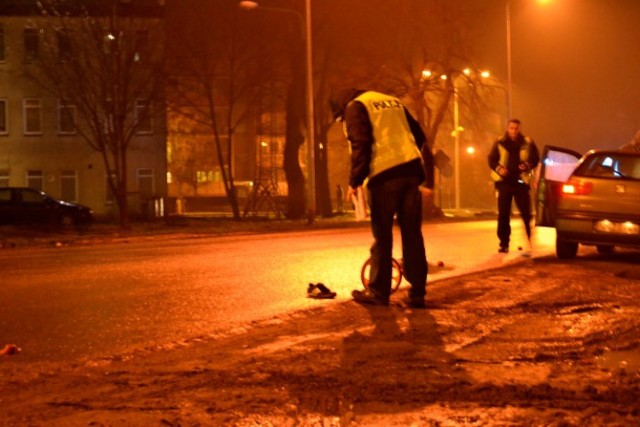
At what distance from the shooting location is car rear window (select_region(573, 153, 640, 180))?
38.3 ft

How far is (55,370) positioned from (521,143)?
8.36 m

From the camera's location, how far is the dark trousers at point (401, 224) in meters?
7.42

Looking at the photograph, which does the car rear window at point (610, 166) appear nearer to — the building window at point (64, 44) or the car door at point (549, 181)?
the car door at point (549, 181)

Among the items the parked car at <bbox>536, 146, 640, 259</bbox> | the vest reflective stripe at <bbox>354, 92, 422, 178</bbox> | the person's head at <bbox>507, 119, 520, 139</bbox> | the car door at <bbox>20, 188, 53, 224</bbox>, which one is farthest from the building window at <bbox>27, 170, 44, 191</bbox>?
the vest reflective stripe at <bbox>354, 92, 422, 178</bbox>

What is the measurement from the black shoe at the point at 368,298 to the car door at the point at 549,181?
4.86m

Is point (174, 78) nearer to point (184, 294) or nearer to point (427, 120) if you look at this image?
point (427, 120)

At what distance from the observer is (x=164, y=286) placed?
9.84 meters

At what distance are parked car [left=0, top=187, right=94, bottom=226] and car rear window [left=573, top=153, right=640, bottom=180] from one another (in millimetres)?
23903

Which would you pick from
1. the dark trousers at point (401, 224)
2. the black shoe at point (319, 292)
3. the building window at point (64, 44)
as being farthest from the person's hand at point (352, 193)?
the building window at point (64, 44)

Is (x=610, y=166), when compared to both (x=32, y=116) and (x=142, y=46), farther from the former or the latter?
(x=32, y=116)

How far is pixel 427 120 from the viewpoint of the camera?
33.1 m

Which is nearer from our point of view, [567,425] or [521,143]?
[567,425]

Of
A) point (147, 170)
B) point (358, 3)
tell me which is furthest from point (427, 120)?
point (147, 170)

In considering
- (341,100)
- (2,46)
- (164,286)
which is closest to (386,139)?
(341,100)
